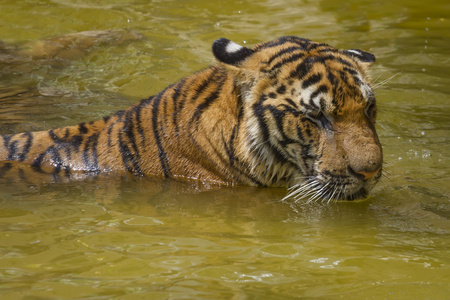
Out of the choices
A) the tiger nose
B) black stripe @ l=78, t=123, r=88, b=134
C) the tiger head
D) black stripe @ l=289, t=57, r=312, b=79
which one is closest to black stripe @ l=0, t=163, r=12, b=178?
black stripe @ l=78, t=123, r=88, b=134

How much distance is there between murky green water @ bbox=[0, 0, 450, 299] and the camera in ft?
8.85

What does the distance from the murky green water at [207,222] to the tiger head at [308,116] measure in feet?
0.68

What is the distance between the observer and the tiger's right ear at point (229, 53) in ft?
13.6

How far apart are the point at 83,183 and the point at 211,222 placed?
1217mm

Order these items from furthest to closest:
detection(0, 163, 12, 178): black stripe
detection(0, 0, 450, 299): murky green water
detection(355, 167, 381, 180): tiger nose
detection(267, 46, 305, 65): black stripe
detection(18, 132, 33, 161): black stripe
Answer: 1. detection(18, 132, 33, 161): black stripe
2. detection(0, 163, 12, 178): black stripe
3. detection(267, 46, 305, 65): black stripe
4. detection(355, 167, 381, 180): tiger nose
5. detection(0, 0, 450, 299): murky green water

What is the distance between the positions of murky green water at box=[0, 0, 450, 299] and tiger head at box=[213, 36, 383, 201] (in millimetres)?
207

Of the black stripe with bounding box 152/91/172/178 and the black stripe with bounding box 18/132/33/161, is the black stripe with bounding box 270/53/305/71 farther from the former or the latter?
the black stripe with bounding box 18/132/33/161

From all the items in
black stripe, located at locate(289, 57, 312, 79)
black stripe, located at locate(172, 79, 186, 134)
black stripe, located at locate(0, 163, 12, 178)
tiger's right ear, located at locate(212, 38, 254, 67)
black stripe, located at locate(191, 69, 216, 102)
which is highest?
tiger's right ear, located at locate(212, 38, 254, 67)

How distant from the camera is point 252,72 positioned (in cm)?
418

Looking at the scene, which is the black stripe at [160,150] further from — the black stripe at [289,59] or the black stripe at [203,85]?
the black stripe at [289,59]

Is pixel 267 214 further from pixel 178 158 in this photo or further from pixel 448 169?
pixel 448 169

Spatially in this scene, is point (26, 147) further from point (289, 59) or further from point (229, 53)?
point (289, 59)

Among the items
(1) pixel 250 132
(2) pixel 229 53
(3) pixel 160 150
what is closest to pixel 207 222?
(1) pixel 250 132

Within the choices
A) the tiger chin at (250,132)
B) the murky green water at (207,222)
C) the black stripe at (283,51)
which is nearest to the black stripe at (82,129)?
the tiger chin at (250,132)
